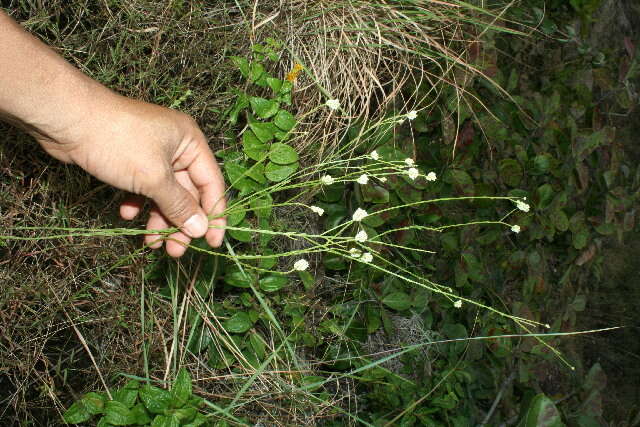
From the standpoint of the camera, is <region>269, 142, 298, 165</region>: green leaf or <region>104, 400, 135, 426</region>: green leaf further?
<region>269, 142, 298, 165</region>: green leaf

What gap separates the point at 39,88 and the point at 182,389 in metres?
0.60

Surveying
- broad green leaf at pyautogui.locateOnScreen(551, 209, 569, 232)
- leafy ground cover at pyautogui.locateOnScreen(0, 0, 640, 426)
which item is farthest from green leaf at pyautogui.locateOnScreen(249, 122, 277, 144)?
broad green leaf at pyautogui.locateOnScreen(551, 209, 569, 232)

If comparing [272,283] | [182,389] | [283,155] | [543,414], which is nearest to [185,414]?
[182,389]

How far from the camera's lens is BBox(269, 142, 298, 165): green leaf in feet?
3.92

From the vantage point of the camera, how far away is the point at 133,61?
125 centimetres

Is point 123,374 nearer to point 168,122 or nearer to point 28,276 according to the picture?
point 28,276

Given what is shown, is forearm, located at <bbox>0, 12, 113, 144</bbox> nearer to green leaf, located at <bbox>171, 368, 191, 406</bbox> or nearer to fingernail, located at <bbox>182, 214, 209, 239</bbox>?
fingernail, located at <bbox>182, 214, 209, 239</bbox>

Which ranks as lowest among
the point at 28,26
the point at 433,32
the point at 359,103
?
the point at 359,103

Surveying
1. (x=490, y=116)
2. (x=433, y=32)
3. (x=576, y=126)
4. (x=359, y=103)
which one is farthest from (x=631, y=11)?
(x=359, y=103)

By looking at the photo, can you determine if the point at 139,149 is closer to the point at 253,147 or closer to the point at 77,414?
the point at 253,147

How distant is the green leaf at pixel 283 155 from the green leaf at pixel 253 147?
3cm

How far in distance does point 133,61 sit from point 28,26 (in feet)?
0.69

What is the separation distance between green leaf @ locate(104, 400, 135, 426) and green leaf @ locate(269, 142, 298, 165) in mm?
561

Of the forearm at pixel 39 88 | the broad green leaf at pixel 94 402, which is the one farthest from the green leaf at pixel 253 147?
the broad green leaf at pixel 94 402
